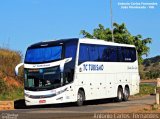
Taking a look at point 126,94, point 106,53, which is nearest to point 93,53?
point 106,53

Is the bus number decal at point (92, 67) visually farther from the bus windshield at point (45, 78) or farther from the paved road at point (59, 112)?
the paved road at point (59, 112)

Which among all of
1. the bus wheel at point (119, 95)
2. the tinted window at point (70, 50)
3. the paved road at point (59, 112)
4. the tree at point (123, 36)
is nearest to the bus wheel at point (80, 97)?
the tinted window at point (70, 50)

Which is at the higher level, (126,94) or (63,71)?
(63,71)

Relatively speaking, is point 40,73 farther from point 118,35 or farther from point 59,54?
point 118,35

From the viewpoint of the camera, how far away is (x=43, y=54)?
29.2 m

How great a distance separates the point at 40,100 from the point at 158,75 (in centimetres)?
6389

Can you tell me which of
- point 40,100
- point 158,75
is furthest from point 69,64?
point 158,75

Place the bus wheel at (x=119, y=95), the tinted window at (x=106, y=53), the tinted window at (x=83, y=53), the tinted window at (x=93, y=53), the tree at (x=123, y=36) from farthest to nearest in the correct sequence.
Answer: the tree at (x=123, y=36), the bus wheel at (x=119, y=95), the tinted window at (x=93, y=53), the tinted window at (x=106, y=53), the tinted window at (x=83, y=53)

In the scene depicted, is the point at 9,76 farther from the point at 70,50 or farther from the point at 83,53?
the point at 70,50

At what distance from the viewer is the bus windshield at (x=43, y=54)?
28667 millimetres

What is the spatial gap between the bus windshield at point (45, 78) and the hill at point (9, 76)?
6.87 metres

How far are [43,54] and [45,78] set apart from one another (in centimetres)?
140

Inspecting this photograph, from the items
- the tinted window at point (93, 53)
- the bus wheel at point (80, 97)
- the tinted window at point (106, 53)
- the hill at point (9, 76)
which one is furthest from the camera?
the hill at point (9, 76)

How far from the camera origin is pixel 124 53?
35625 mm
